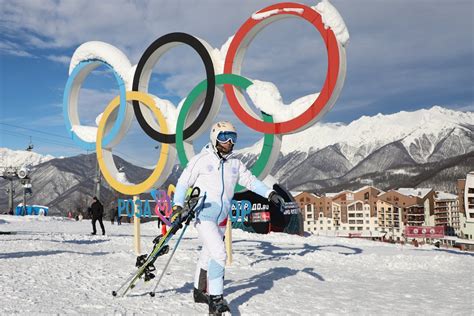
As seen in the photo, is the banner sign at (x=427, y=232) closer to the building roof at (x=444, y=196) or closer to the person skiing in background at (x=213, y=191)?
the person skiing in background at (x=213, y=191)

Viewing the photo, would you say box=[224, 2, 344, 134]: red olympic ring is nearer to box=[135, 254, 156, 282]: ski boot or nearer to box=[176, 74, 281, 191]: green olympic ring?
box=[176, 74, 281, 191]: green olympic ring

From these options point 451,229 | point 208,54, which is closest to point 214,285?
point 208,54

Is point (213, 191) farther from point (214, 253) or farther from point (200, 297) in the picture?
point (200, 297)

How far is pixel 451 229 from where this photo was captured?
103062 mm

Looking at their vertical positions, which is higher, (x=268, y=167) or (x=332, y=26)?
(x=332, y=26)

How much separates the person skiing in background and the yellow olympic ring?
5281mm

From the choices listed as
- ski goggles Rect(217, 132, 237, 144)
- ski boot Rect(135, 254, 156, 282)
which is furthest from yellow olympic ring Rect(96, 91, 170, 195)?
ski goggles Rect(217, 132, 237, 144)

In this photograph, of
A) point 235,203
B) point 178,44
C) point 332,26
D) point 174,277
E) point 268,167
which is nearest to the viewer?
point 174,277

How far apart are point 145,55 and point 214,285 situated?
7.69 meters

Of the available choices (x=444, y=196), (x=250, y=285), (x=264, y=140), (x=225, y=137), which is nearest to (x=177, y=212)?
(x=225, y=137)

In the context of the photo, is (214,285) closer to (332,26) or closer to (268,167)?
(268,167)

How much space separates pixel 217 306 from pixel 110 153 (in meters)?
7.93

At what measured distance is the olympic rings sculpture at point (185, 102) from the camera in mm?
8797

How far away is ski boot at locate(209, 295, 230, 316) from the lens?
4.96 meters
